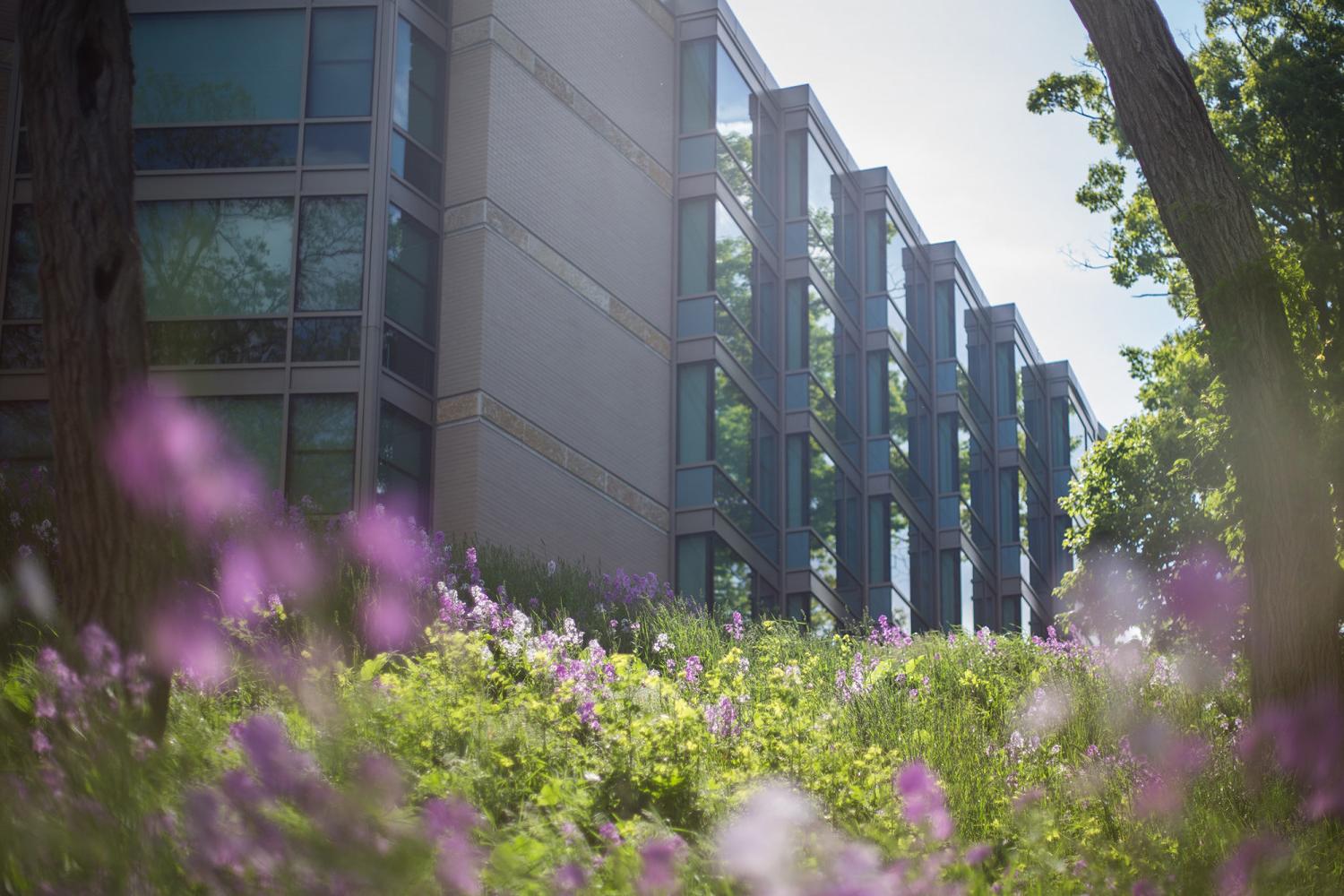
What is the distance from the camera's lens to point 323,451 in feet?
65.0

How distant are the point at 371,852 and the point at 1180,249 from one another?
7602 millimetres

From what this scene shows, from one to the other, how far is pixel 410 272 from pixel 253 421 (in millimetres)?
2952

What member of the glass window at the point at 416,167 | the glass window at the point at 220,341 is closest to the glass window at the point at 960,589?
the glass window at the point at 416,167

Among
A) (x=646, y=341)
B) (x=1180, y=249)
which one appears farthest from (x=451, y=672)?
(x=646, y=341)

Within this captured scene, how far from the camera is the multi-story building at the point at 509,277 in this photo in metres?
20.3

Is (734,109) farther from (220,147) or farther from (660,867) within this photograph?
(660,867)

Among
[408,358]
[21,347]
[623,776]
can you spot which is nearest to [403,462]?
[408,358]

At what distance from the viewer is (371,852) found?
16.2 ft

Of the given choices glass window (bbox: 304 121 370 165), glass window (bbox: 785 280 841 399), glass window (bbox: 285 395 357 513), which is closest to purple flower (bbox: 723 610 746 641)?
glass window (bbox: 285 395 357 513)

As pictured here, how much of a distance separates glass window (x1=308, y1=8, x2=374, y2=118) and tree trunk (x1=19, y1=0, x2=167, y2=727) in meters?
13.9

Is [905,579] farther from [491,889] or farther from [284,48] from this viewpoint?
[491,889]

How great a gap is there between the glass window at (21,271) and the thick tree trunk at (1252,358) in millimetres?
14122

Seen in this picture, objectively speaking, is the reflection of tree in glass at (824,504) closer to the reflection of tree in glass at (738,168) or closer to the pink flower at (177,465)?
the reflection of tree in glass at (738,168)

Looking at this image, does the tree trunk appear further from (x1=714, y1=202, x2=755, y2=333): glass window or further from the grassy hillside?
(x1=714, y1=202, x2=755, y2=333): glass window
